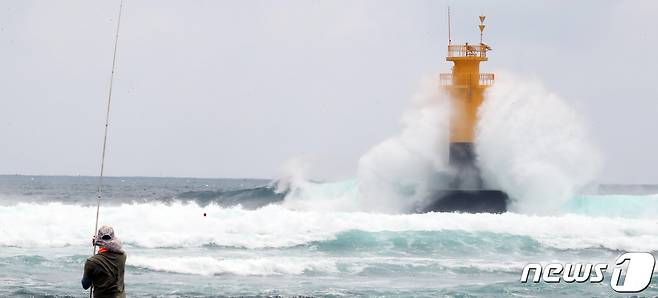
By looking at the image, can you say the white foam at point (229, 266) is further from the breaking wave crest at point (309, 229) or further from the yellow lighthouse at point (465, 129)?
the yellow lighthouse at point (465, 129)

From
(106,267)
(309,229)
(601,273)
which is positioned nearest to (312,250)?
(309,229)

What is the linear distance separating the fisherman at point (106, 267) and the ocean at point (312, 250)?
7.34 metres

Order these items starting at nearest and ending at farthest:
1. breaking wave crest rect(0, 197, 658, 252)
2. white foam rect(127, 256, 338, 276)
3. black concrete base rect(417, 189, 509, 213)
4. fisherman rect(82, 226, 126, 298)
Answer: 1. fisherman rect(82, 226, 126, 298)
2. white foam rect(127, 256, 338, 276)
3. breaking wave crest rect(0, 197, 658, 252)
4. black concrete base rect(417, 189, 509, 213)

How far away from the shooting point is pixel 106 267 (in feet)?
22.3

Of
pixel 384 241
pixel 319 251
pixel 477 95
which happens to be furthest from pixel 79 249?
pixel 477 95

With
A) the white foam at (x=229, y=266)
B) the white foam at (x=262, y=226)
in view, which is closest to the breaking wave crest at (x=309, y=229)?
the white foam at (x=262, y=226)

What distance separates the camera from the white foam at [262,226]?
68.4 feet

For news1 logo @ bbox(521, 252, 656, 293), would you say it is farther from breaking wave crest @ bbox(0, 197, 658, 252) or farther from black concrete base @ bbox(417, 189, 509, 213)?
black concrete base @ bbox(417, 189, 509, 213)

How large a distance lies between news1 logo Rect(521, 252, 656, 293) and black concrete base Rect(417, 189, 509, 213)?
7002 millimetres

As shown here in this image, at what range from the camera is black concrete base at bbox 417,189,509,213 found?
25719 millimetres

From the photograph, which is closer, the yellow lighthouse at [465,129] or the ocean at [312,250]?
the ocean at [312,250]

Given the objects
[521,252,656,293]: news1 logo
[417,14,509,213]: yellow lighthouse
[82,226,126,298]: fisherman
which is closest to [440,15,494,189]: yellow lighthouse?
[417,14,509,213]: yellow lighthouse

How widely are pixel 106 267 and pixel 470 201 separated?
19.8 meters

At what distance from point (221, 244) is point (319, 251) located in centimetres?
216
